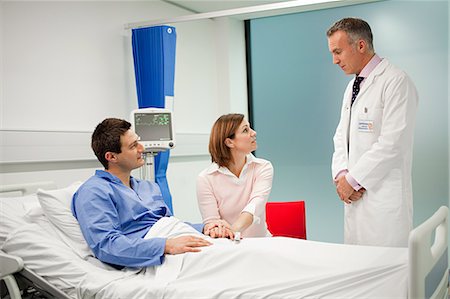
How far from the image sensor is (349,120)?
8.06 feet

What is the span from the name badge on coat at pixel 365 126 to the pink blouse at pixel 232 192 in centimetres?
53

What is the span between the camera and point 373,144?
2.33 metres

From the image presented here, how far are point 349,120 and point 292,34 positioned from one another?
103 inches

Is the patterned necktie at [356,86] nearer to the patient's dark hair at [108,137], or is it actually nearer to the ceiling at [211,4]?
the patient's dark hair at [108,137]

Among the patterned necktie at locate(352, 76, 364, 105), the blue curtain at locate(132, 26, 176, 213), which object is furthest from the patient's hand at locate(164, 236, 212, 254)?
the blue curtain at locate(132, 26, 176, 213)

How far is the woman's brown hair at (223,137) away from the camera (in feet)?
8.59

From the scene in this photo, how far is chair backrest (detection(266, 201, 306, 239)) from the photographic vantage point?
111 inches

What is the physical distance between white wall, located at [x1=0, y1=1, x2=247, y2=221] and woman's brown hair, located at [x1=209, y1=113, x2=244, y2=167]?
3.75 ft

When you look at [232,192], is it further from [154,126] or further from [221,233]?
[154,126]

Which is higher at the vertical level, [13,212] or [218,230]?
[13,212]

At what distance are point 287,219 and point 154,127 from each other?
1.03 m

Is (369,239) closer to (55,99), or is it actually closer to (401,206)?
(401,206)

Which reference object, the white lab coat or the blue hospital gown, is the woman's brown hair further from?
the white lab coat

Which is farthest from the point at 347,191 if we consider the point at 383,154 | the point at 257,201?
the point at 257,201
